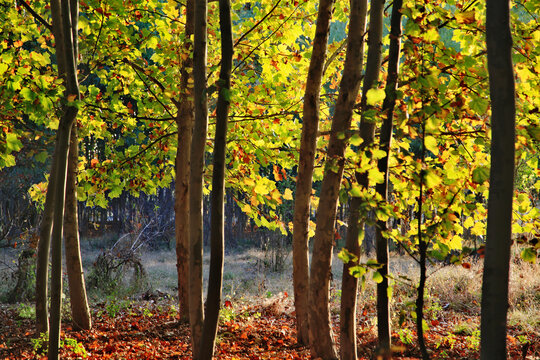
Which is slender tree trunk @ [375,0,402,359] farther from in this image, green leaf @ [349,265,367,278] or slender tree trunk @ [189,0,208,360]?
slender tree trunk @ [189,0,208,360]

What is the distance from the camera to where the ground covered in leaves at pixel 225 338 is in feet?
16.2

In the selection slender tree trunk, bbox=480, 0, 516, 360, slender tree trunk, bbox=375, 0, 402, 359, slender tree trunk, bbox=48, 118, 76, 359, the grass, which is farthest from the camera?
the grass

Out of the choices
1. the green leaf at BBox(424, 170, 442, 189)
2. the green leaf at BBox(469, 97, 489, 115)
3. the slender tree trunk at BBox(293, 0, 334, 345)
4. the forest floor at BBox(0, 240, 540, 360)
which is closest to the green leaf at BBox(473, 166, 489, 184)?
the green leaf at BBox(424, 170, 442, 189)

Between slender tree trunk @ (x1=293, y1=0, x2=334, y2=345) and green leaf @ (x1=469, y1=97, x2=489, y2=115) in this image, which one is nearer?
green leaf @ (x1=469, y1=97, x2=489, y2=115)

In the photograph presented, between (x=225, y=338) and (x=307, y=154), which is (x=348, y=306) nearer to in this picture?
(x=307, y=154)

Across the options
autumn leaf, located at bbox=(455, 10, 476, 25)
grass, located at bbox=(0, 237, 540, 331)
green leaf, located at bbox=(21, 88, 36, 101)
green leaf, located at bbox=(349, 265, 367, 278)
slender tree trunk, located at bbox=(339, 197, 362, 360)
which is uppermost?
autumn leaf, located at bbox=(455, 10, 476, 25)

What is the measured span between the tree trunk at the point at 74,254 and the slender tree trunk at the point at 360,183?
373 cm

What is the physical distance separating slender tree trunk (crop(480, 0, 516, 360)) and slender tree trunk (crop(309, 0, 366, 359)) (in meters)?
2.18

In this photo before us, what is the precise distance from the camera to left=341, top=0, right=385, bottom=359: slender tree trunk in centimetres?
304

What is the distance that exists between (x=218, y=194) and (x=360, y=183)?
0.98 metres

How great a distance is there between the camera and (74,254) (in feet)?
19.2

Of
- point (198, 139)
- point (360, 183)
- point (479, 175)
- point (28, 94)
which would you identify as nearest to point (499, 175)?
point (479, 175)

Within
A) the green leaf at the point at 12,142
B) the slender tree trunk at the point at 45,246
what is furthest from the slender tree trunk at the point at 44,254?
the green leaf at the point at 12,142

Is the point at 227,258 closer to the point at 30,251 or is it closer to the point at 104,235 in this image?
the point at 104,235
